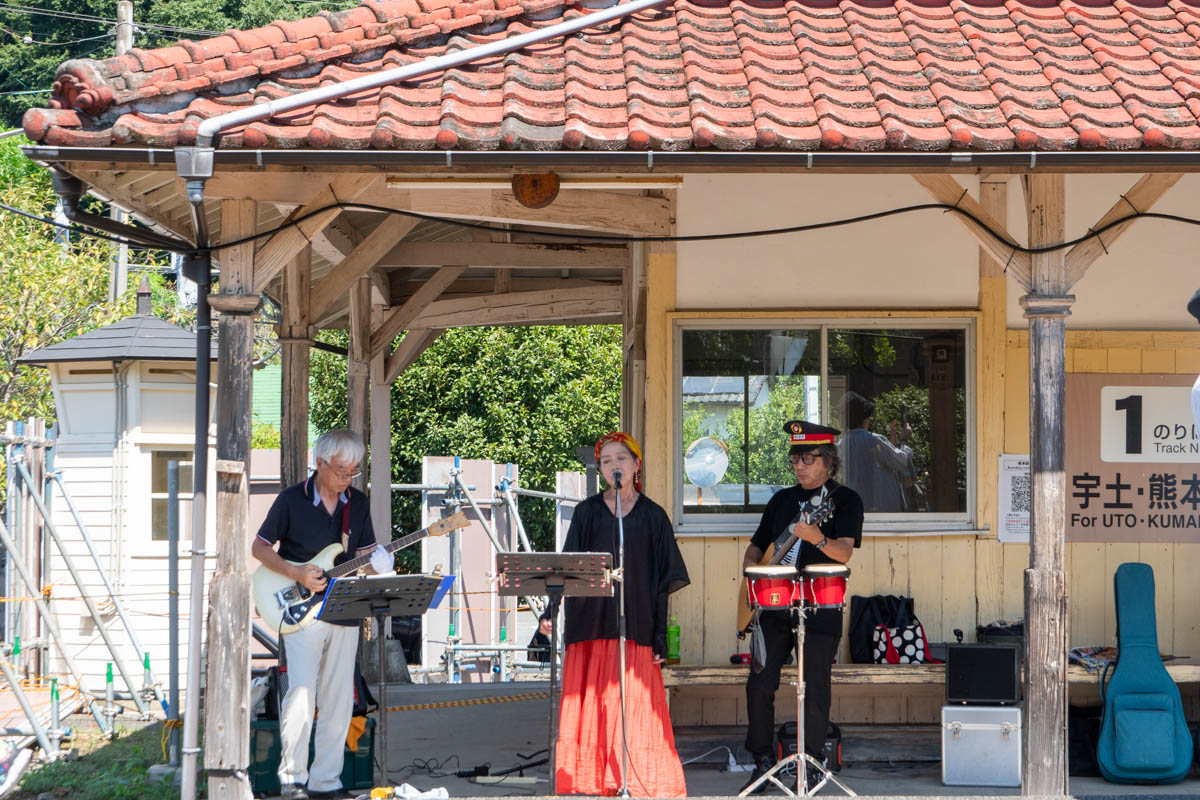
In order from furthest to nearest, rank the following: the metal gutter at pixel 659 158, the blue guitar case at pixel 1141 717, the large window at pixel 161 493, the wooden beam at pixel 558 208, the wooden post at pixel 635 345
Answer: the large window at pixel 161 493 < the wooden post at pixel 635 345 < the wooden beam at pixel 558 208 < the blue guitar case at pixel 1141 717 < the metal gutter at pixel 659 158

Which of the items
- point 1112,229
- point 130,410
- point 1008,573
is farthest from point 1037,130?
point 130,410

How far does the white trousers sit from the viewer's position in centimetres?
620

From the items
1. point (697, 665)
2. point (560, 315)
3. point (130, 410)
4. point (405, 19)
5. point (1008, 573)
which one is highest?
point (405, 19)

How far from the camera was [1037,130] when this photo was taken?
529cm

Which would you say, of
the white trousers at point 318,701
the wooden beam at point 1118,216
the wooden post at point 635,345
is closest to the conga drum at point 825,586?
the wooden beam at point 1118,216

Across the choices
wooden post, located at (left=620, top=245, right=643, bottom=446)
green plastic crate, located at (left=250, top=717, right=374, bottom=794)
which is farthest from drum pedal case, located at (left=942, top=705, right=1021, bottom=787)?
green plastic crate, located at (left=250, top=717, right=374, bottom=794)

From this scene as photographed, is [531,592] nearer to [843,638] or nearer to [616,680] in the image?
[616,680]

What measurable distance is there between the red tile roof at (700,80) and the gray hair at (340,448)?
1579mm

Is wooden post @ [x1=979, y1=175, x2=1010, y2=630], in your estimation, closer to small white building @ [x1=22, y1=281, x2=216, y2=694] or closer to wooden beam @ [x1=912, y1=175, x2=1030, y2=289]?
wooden beam @ [x1=912, y1=175, x2=1030, y2=289]

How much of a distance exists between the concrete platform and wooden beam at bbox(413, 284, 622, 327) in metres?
3.88

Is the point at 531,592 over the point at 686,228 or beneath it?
beneath

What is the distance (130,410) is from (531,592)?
7.93 meters

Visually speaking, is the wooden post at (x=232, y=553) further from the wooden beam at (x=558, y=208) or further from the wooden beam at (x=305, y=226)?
the wooden beam at (x=558, y=208)

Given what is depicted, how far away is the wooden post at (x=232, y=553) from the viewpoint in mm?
5492
